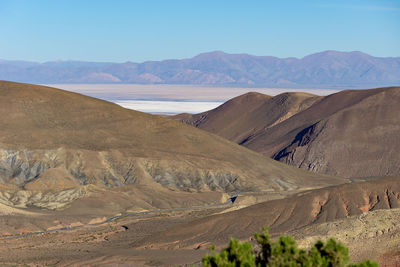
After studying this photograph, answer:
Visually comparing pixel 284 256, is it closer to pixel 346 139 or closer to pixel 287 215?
pixel 287 215

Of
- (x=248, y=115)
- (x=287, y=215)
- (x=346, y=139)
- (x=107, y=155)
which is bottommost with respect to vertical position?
(x=107, y=155)

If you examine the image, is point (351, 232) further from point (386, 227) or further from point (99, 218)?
point (99, 218)

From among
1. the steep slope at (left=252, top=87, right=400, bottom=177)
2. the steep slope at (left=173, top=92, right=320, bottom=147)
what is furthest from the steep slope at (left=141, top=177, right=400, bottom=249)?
the steep slope at (left=173, top=92, right=320, bottom=147)

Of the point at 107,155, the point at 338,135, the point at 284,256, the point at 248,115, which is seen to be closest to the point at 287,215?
the point at 284,256

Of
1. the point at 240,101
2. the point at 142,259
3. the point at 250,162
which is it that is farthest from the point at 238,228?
the point at 240,101

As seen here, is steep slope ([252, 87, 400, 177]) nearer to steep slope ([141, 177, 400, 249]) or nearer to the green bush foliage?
steep slope ([141, 177, 400, 249])

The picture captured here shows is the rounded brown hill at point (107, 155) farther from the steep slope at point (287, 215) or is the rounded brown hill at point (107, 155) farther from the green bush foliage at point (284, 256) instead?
the green bush foliage at point (284, 256)
